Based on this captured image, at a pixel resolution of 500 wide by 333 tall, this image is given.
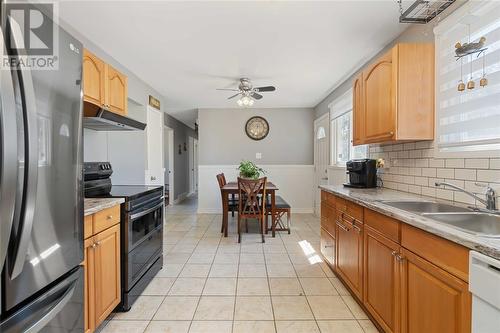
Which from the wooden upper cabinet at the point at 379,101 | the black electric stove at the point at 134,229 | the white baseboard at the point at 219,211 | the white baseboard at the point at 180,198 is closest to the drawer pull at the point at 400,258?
the wooden upper cabinet at the point at 379,101

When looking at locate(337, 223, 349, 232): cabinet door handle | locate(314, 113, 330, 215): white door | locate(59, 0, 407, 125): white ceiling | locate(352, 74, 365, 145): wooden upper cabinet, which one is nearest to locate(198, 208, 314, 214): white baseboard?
locate(314, 113, 330, 215): white door

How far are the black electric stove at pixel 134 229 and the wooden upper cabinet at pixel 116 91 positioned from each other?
555 millimetres

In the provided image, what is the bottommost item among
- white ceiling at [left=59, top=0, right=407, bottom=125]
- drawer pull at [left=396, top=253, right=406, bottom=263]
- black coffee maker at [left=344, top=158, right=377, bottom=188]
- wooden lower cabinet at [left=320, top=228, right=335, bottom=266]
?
wooden lower cabinet at [left=320, top=228, right=335, bottom=266]

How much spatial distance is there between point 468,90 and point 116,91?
2.77 m

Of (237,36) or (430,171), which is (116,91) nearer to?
(237,36)

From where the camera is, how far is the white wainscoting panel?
5660 mm

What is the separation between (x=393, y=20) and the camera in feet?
7.04

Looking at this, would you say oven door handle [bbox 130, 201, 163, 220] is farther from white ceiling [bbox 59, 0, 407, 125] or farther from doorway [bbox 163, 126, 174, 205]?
doorway [bbox 163, 126, 174, 205]

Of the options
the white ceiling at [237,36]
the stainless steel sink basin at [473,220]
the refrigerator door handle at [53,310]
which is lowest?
the refrigerator door handle at [53,310]

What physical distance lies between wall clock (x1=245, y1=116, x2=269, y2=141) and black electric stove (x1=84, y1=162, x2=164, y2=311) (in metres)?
3.39

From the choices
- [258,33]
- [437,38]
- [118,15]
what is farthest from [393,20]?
[118,15]

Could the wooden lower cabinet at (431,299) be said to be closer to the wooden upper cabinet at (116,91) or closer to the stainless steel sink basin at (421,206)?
the stainless steel sink basin at (421,206)

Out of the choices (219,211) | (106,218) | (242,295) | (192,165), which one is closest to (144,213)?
(106,218)

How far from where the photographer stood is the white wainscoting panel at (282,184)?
223 inches
